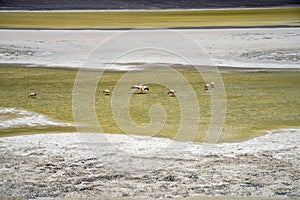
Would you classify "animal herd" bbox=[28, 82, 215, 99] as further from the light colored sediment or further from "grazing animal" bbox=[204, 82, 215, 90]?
→ the light colored sediment

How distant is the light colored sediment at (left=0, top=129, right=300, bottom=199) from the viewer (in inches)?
310

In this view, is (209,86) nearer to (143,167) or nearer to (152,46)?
(143,167)

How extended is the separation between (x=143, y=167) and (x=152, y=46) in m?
14.0

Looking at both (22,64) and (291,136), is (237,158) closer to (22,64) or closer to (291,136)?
(291,136)

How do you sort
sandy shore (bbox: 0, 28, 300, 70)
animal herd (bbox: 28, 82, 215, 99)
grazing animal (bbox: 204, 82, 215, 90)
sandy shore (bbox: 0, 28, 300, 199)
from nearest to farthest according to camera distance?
1. sandy shore (bbox: 0, 28, 300, 199)
2. animal herd (bbox: 28, 82, 215, 99)
3. grazing animal (bbox: 204, 82, 215, 90)
4. sandy shore (bbox: 0, 28, 300, 70)

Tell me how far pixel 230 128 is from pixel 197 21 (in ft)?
68.8

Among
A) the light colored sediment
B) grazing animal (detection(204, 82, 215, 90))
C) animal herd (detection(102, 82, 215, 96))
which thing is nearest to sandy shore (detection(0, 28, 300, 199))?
the light colored sediment

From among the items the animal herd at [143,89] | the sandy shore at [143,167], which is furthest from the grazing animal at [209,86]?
the sandy shore at [143,167]

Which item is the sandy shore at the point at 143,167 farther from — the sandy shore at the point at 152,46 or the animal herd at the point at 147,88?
the sandy shore at the point at 152,46

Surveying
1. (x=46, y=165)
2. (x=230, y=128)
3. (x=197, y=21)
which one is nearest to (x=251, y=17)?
(x=197, y=21)

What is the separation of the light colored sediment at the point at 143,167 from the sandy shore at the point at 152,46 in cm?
848

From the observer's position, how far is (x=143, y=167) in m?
8.70

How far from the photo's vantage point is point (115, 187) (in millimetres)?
7984

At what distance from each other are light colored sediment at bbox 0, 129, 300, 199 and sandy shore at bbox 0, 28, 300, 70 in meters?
8.48
